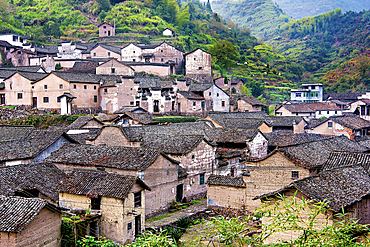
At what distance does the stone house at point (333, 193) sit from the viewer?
519 inches

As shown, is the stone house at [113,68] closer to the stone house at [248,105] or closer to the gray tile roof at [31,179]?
the stone house at [248,105]

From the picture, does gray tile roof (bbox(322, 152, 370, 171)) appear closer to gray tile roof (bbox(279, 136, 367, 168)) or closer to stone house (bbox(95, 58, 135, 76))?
gray tile roof (bbox(279, 136, 367, 168))

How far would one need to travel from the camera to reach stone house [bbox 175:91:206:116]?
45656 mm

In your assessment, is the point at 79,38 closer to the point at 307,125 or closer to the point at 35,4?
the point at 35,4

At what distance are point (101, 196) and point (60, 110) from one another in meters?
25.9

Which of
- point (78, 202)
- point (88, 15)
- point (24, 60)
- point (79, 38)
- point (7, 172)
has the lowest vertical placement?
point (78, 202)

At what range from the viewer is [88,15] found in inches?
3497

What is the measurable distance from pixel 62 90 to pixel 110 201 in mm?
26802

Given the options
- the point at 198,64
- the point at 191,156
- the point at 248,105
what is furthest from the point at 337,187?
the point at 198,64

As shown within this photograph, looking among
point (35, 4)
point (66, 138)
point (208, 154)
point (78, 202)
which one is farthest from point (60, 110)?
point (35, 4)

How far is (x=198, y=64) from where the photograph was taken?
57781 mm

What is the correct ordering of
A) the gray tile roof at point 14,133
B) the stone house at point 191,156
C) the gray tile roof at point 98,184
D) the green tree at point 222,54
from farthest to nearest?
1. the green tree at point 222,54
2. the gray tile roof at point 14,133
3. the stone house at point 191,156
4. the gray tile roof at point 98,184

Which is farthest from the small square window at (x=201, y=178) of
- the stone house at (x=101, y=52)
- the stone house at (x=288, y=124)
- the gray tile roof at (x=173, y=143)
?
the stone house at (x=101, y=52)

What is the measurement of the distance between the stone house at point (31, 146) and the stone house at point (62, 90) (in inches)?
647
